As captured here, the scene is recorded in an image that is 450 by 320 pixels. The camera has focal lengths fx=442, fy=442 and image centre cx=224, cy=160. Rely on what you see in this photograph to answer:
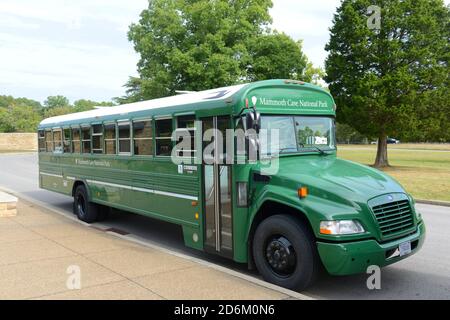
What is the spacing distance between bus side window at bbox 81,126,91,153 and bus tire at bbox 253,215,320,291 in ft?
19.2

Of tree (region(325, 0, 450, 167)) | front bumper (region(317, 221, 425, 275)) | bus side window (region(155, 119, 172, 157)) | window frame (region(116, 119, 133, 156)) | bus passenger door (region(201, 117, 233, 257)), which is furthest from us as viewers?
tree (region(325, 0, 450, 167))

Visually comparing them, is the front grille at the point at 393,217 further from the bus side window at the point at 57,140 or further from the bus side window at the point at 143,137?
the bus side window at the point at 57,140

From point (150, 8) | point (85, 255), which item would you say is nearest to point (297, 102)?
point (85, 255)

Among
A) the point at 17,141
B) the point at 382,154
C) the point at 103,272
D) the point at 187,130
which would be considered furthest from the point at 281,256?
the point at 17,141

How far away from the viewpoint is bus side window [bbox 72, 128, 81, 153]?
10602mm

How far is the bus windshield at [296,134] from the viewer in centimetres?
590

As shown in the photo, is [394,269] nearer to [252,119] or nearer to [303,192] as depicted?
[303,192]

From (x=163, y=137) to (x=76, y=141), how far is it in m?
4.22

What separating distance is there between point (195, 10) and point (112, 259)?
23937mm

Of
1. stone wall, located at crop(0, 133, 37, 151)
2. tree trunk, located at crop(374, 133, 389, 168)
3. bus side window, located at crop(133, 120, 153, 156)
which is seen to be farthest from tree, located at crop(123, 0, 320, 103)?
stone wall, located at crop(0, 133, 37, 151)

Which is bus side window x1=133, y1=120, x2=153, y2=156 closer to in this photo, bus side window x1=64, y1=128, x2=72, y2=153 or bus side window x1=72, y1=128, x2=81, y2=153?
bus side window x1=72, y1=128, x2=81, y2=153

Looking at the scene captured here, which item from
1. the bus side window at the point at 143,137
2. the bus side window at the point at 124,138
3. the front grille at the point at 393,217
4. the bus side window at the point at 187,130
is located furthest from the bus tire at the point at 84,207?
the front grille at the point at 393,217

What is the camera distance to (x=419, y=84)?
23.9m

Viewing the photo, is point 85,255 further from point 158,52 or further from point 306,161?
point 158,52
